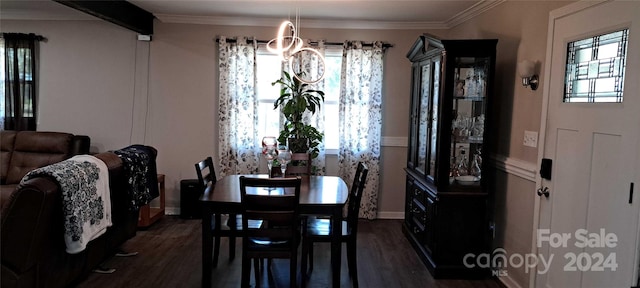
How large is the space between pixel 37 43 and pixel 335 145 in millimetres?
3846

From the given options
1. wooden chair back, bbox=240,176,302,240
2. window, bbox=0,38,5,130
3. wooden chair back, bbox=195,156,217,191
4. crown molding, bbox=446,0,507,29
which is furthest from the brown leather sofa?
crown molding, bbox=446,0,507,29

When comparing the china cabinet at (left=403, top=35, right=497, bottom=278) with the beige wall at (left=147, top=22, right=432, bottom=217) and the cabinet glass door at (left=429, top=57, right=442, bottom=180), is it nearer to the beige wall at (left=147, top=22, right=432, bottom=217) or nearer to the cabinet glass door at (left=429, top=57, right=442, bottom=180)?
the cabinet glass door at (left=429, top=57, right=442, bottom=180)

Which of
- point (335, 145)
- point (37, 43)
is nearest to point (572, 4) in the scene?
point (335, 145)

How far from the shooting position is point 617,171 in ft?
7.07

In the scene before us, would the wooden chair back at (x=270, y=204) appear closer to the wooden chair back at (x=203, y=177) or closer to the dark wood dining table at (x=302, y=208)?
the dark wood dining table at (x=302, y=208)

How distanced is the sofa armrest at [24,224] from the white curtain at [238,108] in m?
2.57

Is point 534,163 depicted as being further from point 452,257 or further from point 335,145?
point 335,145

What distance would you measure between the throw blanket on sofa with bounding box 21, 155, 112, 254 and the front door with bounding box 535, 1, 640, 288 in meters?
3.13

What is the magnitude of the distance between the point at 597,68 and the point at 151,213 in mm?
4540

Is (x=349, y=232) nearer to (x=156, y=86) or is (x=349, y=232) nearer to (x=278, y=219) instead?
(x=278, y=219)

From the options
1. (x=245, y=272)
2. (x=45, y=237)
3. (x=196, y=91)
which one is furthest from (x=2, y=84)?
(x=245, y=272)

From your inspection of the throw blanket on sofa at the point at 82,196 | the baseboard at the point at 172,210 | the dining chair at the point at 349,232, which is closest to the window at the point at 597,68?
the dining chair at the point at 349,232

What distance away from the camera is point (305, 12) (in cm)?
464

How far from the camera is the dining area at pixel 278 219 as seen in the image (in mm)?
2695
